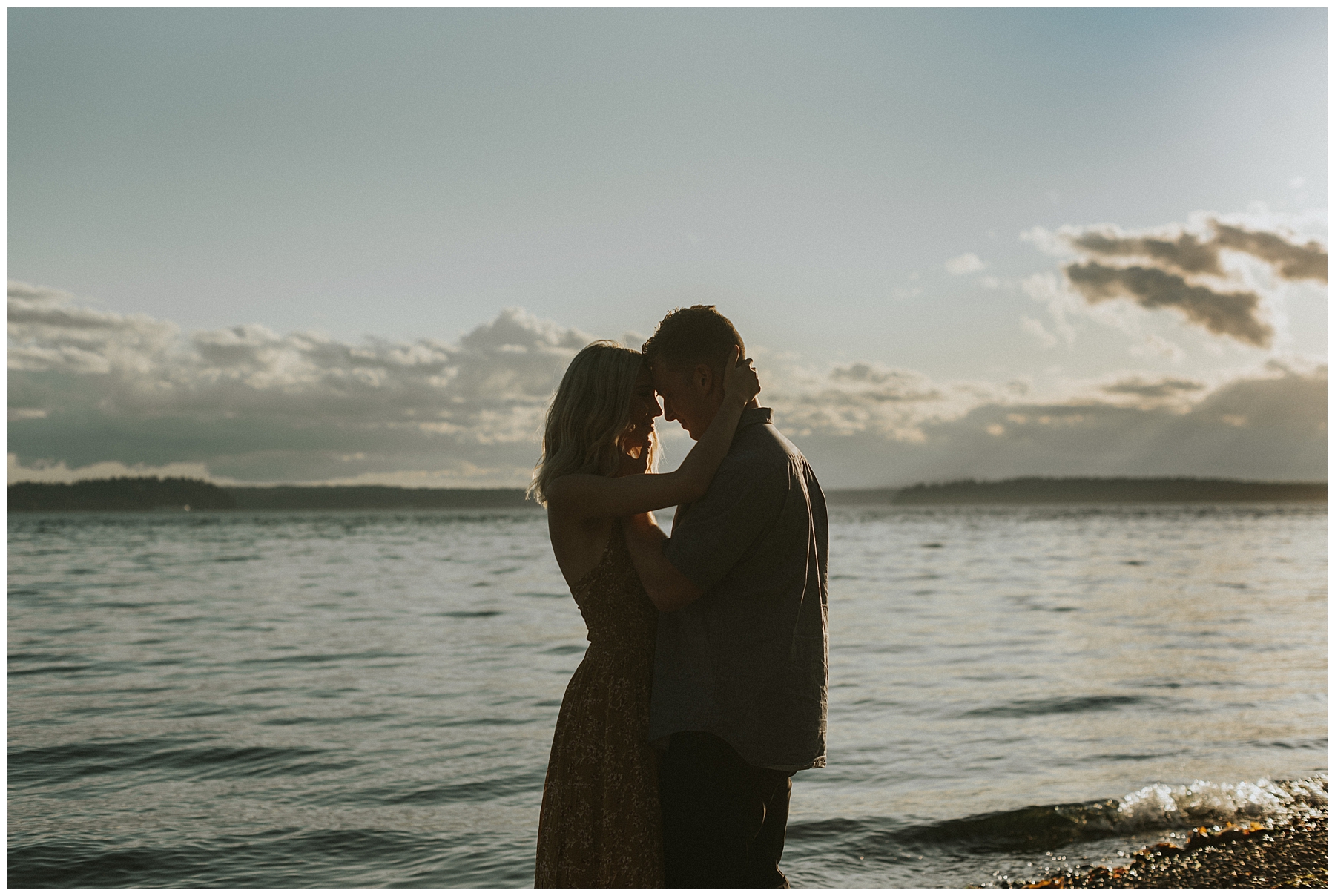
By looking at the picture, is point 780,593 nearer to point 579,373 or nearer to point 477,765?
point 579,373

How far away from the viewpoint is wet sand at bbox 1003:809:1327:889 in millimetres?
5242

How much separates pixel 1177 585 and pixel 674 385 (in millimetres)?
24009

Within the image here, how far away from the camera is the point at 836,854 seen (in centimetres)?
637

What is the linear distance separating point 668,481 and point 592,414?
Answer: 1.30 ft

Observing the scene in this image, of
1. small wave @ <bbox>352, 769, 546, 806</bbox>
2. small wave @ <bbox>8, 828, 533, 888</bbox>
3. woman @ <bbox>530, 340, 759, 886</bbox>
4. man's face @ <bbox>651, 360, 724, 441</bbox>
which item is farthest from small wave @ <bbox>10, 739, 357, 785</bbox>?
man's face @ <bbox>651, 360, 724, 441</bbox>

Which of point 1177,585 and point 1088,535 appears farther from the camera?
point 1088,535

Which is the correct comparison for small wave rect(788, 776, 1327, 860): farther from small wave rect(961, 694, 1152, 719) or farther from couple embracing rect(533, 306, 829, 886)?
couple embracing rect(533, 306, 829, 886)

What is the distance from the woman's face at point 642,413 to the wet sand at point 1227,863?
4.29 meters

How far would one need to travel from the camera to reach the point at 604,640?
10.3 feet

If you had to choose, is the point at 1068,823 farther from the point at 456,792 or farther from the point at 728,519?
the point at 728,519

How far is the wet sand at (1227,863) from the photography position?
524cm

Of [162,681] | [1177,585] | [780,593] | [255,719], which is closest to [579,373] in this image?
[780,593]

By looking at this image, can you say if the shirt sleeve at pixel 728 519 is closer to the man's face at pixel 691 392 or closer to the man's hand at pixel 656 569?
the man's hand at pixel 656 569

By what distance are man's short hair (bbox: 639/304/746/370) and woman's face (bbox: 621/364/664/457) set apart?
0.12 meters
